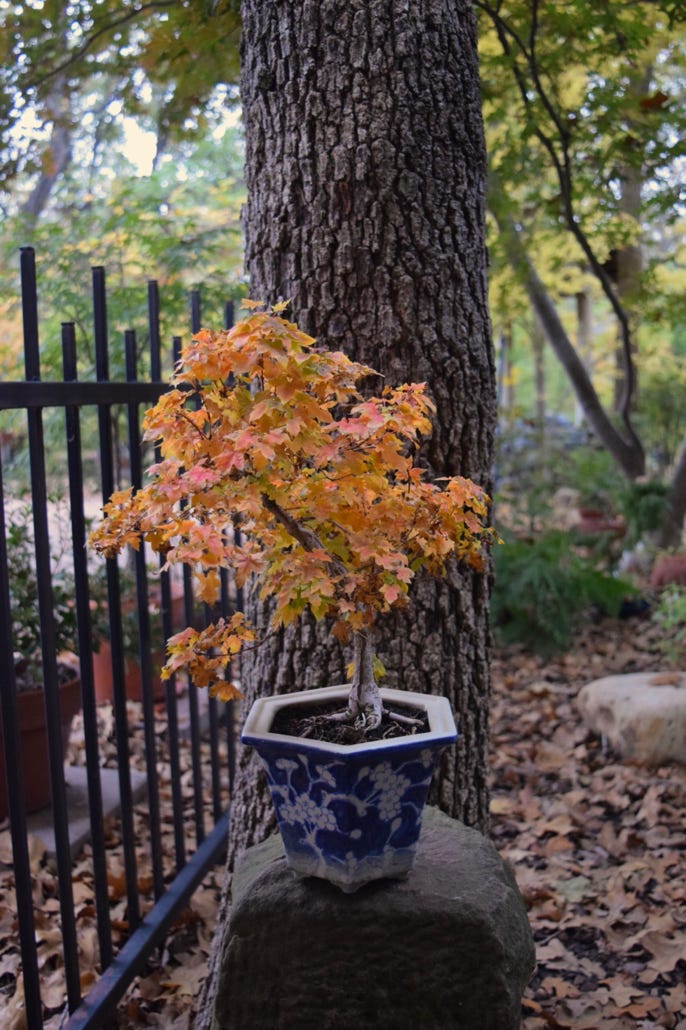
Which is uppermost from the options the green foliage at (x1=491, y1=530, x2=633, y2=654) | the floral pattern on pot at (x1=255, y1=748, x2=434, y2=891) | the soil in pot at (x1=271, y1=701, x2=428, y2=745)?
the soil in pot at (x1=271, y1=701, x2=428, y2=745)

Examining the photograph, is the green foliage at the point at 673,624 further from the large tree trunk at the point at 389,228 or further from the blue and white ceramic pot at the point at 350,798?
the blue and white ceramic pot at the point at 350,798

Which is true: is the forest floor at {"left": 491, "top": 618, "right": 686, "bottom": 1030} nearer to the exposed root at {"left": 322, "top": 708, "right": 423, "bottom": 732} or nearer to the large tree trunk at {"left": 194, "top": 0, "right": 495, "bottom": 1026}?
the large tree trunk at {"left": 194, "top": 0, "right": 495, "bottom": 1026}

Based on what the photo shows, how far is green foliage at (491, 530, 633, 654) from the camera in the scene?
5.68 metres

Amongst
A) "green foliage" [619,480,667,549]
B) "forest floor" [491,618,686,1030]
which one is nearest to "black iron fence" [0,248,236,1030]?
"forest floor" [491,618,686,1030]

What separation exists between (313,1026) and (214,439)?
1157mm

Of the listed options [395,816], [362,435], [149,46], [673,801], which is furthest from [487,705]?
[149,46]

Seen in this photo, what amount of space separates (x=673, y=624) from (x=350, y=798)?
4.31 m

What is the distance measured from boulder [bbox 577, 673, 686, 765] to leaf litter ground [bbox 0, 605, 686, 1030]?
8cm

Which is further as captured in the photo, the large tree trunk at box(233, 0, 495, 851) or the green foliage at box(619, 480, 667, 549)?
the green foliage at box(619, 480, 667, 549)

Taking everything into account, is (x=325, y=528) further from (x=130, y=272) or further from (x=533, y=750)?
(x=130, y=272)

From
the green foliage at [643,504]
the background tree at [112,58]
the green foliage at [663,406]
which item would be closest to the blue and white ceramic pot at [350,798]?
the background tree at [112,58]

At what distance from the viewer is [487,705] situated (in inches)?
96.3

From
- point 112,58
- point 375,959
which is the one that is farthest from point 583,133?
point 375,959

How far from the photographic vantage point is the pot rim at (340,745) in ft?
5.19
